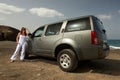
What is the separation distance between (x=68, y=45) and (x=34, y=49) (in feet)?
8.52

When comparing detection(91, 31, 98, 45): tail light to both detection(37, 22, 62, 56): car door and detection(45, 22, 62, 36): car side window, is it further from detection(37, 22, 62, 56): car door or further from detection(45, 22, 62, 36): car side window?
detection(45, 22, 62, 36): car side window

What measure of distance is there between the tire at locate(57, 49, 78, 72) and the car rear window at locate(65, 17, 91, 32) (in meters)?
0.91

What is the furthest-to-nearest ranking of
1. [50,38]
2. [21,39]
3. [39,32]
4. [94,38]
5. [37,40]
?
1. [21,39]
2. [39,32]
3. [37,40]
4. [50,38]
5. [94,38]

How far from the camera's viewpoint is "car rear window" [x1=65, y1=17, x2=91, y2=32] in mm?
6617

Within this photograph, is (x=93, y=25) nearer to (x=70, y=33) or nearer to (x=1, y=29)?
(x=70, y=33)

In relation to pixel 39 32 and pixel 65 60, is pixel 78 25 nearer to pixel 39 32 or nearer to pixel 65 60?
pixel 65 60

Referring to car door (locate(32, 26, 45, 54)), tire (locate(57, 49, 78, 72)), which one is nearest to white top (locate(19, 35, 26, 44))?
car door (locate(32, 26, 45, 54))

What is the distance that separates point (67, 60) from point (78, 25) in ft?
4.84

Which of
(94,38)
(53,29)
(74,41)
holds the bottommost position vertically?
(74,41)

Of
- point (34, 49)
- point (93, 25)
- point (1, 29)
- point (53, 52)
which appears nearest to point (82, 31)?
point (93, 25)

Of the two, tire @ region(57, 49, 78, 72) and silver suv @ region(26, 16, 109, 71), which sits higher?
silver suv @ region(26, 16, 109, 71)

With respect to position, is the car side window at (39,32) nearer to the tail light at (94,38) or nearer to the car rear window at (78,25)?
the car rear window at (78,25)

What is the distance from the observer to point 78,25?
22.5ft

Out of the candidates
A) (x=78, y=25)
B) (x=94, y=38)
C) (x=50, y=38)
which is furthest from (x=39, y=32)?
(x=94, y=38)
